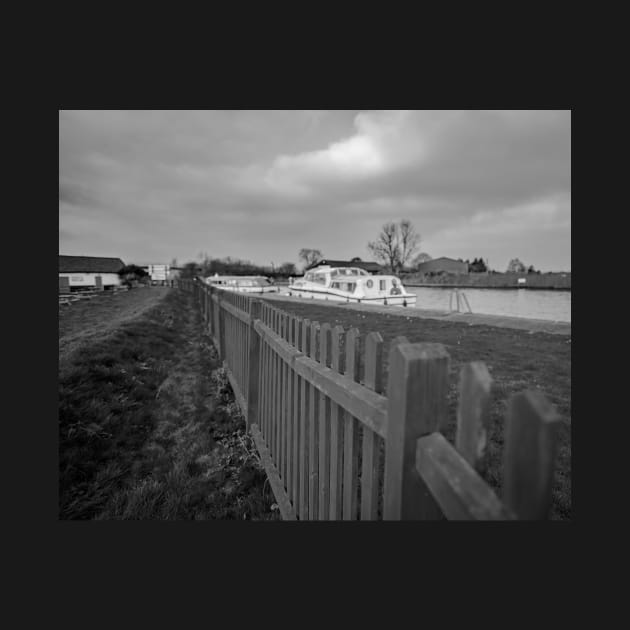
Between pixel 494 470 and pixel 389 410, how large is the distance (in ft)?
6.87

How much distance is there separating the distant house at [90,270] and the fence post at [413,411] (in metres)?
37.0

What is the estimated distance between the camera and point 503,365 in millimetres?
5227

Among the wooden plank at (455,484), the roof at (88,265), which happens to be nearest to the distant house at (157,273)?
the roof at (88,265)

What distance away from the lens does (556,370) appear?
491 cm

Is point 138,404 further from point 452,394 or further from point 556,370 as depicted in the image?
point 556,370

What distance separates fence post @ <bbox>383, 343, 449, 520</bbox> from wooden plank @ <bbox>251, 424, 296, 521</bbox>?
1.36m

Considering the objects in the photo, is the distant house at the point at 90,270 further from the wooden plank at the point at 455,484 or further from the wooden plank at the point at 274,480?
the wooden plank at the point at 455,484

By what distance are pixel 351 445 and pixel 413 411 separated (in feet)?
2.02

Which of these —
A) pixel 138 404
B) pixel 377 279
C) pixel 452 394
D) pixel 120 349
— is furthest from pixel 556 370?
pixel 377 279

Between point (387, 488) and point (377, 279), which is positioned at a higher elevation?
point (377, 279)

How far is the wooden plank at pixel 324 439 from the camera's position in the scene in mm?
1600

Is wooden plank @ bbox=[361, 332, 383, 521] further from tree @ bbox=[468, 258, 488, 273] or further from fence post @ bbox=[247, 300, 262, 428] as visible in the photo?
tree @ bbox=[468, 258, 488, 273]

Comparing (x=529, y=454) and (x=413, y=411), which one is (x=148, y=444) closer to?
(x=413, y=411)

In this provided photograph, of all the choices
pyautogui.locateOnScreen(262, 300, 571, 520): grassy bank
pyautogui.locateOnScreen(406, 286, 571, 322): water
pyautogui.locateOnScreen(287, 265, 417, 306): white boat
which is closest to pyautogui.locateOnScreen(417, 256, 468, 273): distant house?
pyautogui.locateOnScreen(406, 286, 571, 322): water
